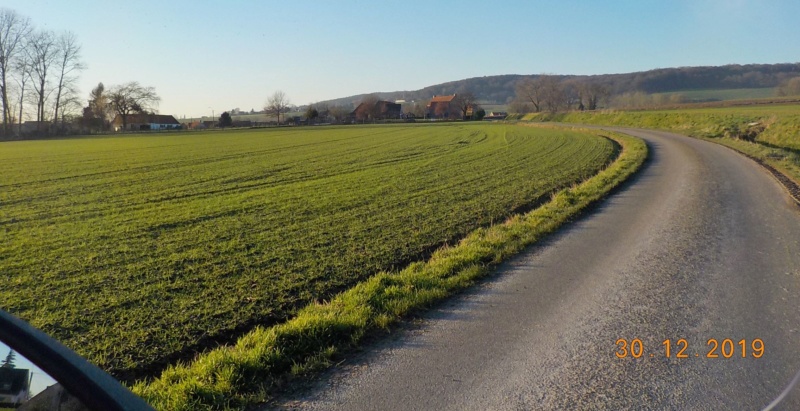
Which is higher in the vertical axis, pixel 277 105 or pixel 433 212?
pixel 277 105

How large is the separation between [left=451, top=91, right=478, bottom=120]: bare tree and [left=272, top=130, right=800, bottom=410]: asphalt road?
111 meters

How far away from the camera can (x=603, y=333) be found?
489 cm

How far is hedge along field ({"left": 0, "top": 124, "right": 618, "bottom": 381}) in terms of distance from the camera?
5.36 meters

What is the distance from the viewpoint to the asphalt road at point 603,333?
380cm

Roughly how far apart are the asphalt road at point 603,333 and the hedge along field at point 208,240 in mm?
1672

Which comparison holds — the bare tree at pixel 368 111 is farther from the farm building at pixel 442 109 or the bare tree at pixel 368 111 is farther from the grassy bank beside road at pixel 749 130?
the grassy bank beside road at pixel 749 130

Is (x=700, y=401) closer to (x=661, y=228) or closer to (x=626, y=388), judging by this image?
(x=626, y=388)

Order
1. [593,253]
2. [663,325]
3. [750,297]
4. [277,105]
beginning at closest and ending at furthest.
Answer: [663,325]
[750,297]
[593,253]
[277,105]

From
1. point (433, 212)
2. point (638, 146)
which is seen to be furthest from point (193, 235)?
point (638, 146)

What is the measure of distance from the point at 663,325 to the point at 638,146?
86.1ft

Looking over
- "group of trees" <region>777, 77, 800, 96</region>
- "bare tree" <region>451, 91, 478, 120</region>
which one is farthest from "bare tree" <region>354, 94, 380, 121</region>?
"group of trees" <region>777, 77, 800, 96</region>

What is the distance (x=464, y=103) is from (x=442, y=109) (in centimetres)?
1452

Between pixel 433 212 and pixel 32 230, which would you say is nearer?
pixel 32 230

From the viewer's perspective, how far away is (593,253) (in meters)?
7.88
